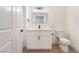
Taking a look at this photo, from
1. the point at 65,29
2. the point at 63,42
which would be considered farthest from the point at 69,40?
the point at 65,29

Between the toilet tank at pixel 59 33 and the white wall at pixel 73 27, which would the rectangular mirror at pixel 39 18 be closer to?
the toilet tank at pixel 59 33

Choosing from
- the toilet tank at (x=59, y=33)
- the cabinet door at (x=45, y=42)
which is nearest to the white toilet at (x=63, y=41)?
the toilet tank at (x=59, y=33)

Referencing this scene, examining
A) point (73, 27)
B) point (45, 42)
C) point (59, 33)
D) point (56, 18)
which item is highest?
point (56, 18)

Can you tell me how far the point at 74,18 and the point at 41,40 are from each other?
0.80 metres

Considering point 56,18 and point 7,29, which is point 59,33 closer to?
point 56,18

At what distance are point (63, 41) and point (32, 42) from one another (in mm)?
621

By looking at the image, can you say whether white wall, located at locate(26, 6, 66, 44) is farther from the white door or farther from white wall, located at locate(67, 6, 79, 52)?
the white door

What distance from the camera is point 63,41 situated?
6.44 feet

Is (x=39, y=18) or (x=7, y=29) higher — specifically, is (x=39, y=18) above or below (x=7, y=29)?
above

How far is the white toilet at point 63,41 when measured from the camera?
73.8 inches

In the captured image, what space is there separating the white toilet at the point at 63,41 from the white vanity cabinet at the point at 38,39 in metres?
0.19

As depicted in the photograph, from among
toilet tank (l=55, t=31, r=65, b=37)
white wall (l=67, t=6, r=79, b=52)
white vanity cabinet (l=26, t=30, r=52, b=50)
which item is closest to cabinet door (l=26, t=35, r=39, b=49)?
white vanity cabinet (l=26, t=30, r=52, b=50)

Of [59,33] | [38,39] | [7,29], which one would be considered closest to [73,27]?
[59,33]
